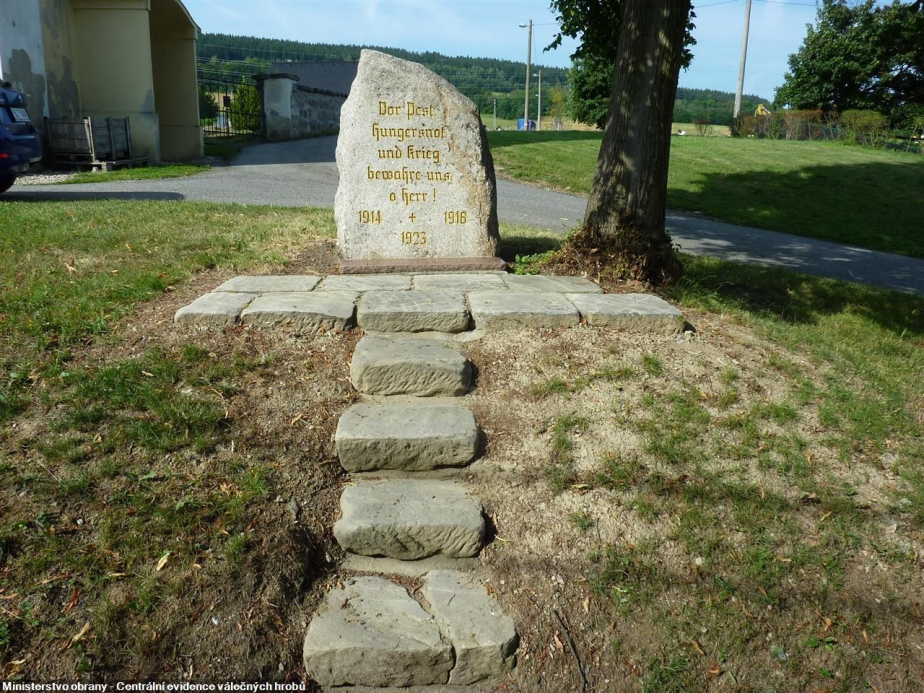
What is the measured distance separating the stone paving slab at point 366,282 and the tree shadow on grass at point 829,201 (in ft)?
27.4

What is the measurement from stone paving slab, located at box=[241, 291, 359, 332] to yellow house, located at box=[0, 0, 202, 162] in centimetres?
1155

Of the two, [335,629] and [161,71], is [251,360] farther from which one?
[161,71]

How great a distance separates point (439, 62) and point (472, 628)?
74.1 m

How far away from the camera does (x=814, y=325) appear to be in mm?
5488

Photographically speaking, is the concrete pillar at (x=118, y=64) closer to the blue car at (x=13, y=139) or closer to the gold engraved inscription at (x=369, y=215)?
Answer: the blue car at (x=13, y=139)

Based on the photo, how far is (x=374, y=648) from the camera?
8.89 ft

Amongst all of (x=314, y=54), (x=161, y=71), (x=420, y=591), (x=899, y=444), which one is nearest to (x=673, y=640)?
(x=420, y=591)

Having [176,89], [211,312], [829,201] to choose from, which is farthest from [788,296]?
[176,89]

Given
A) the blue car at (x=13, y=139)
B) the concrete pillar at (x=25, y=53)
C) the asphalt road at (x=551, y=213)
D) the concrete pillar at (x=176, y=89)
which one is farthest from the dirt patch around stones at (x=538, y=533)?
the concrete pillar at (x=176, y=89)

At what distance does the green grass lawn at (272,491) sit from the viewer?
2721mm

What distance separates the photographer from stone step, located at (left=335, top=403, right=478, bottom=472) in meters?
3.46

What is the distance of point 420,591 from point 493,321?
191cm

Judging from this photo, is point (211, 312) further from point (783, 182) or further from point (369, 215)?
point (783, 182)

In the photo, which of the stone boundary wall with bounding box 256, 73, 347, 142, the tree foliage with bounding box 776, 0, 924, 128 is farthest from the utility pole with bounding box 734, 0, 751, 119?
the stone boundary wall with bounding box 256, 73, 347, 142
